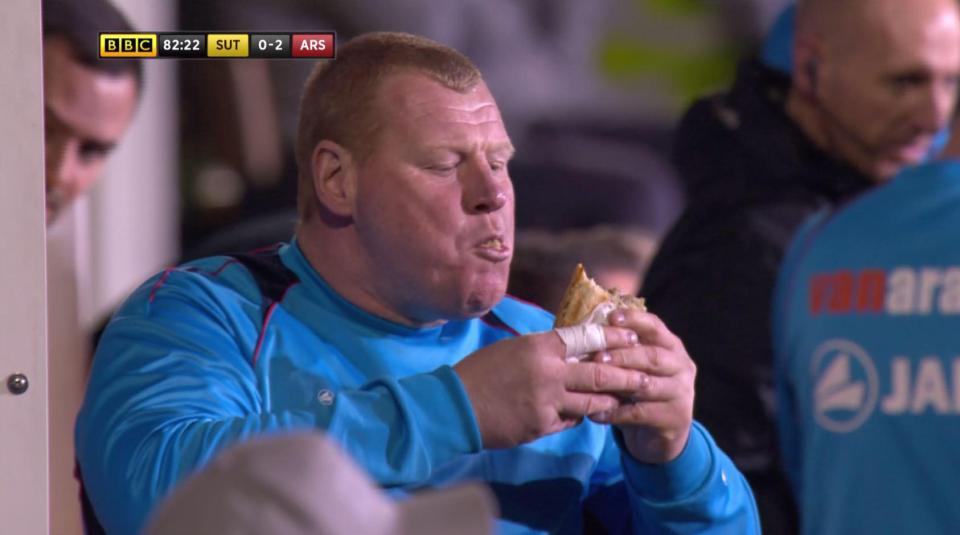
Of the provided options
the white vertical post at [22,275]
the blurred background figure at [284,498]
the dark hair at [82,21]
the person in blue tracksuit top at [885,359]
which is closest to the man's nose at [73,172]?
the dark hair at [82,21]

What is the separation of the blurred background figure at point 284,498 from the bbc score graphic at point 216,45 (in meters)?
1.39

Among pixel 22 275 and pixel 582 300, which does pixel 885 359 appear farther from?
pixel 22 275

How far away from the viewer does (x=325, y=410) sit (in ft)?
4.51

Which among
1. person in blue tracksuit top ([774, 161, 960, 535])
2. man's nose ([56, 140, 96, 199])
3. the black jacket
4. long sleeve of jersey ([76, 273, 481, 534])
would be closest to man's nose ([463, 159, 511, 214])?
long sleeve of jersey ([76, 273, 481, 534])

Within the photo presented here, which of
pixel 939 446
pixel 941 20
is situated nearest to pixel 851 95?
pixel 941 20

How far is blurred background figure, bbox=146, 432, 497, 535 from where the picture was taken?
675 mm

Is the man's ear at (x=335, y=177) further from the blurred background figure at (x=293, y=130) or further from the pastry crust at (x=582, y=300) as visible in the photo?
the blurred background figure at (x=293, y=130)

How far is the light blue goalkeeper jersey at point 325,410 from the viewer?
1.36 metres

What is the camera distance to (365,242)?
159 centimetres

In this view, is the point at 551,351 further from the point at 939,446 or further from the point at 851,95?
the point at 851,95

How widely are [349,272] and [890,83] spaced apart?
1.04m

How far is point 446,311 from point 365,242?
0.12 metres

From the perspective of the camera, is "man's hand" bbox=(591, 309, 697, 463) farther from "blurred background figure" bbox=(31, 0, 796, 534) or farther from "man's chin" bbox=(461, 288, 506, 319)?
"blurred background figure" bbox=(31, 0, 796, 534)

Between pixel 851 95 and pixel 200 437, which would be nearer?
pixel 200 437
